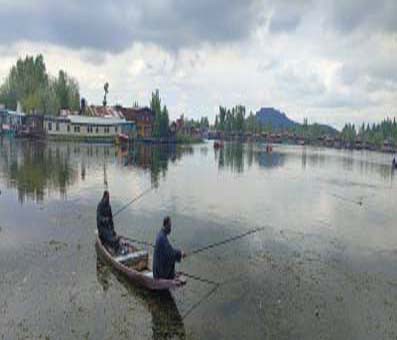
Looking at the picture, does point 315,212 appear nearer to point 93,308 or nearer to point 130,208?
point 130,208

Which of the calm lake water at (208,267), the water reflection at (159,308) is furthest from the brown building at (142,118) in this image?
the water reflection at (159,308)

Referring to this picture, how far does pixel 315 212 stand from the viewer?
35562 mm

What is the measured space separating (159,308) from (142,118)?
122729 millimetres

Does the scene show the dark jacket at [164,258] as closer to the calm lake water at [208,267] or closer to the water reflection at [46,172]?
the calm lake water at [208,267]

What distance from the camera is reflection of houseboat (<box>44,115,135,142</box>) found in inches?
4429

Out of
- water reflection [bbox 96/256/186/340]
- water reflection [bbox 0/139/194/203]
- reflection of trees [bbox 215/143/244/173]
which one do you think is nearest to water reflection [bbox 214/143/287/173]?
reflection of trees [bbox 215/143/244/173]

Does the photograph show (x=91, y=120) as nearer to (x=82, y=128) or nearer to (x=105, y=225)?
(x=82, y=128)

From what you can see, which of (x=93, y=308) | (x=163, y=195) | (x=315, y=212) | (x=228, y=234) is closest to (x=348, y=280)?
(x=228, y=234)

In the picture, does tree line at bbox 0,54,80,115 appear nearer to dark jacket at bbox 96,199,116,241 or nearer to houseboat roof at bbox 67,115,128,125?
houseboat roof at bbox 67,115,128,125

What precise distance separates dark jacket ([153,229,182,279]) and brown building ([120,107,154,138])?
11661 cm

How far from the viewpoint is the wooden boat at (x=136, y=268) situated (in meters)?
15.5

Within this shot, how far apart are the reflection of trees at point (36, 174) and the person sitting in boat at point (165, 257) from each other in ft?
62.8

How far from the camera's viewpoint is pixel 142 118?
13538 centimetres

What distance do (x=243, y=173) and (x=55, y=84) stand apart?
104968 millimetres
